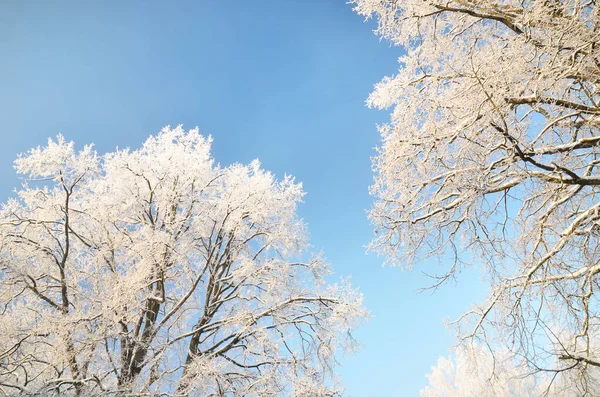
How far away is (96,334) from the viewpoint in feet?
22.2

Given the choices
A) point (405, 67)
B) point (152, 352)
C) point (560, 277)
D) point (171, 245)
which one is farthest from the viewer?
point (171, 245)

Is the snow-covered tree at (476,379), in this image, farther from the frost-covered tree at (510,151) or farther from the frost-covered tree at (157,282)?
the frost-covered tree at (157,282)

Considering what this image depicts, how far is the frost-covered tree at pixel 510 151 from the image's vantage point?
402cm

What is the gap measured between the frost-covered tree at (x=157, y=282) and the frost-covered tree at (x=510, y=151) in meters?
3.81

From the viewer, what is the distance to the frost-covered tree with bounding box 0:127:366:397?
7199mm

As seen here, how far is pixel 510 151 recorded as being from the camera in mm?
3834

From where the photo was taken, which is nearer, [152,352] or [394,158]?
[394,158]

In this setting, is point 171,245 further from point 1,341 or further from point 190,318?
point 1,341

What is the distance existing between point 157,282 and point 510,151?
25.1 ft

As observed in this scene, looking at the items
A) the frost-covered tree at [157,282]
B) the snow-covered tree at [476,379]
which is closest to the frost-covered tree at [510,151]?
the snow-covered tree at [476,379]

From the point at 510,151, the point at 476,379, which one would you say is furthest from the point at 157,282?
the point at 476,379

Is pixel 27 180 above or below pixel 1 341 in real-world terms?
above

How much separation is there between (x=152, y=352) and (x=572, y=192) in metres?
7.39

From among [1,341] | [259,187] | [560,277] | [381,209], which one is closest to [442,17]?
[381,209]
